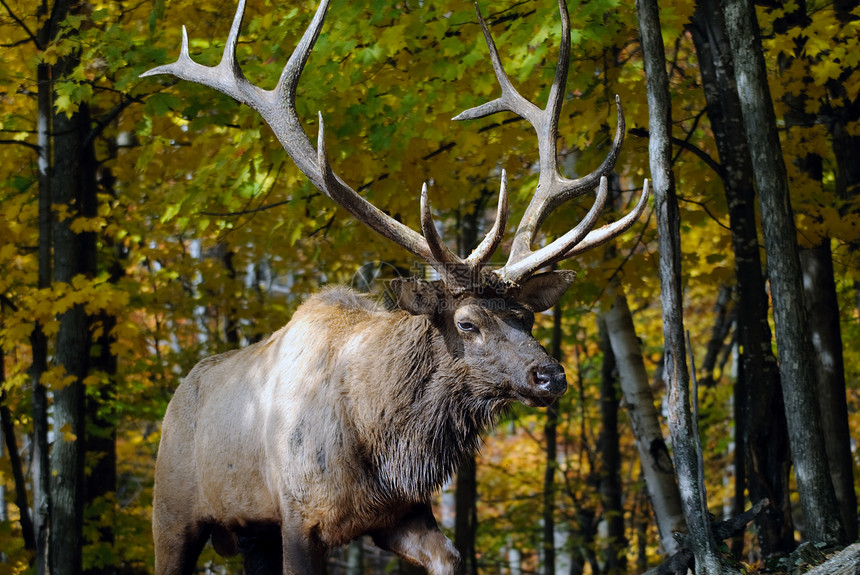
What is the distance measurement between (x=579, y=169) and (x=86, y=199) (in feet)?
13.5

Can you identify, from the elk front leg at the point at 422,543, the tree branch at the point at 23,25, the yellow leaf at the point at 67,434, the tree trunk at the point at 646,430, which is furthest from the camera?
the tree trunk at the point at 646,430

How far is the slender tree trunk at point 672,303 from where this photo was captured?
15.3 feet

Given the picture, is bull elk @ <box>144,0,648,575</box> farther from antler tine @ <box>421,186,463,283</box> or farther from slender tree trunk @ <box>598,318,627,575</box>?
slender tree trunk @ <box>598,318,627,575</box>

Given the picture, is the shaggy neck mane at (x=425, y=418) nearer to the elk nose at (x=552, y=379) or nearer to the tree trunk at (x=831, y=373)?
the elk nose at (x=552, y=379)

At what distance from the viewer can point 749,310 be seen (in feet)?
21.2

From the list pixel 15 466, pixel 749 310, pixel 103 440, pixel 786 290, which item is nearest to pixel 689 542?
pixel 786 290

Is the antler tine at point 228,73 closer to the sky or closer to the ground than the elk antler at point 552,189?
Answer: closer to the sky

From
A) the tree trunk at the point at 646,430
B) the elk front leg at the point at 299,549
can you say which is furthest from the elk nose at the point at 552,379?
the tree trunk at the point at 646,430

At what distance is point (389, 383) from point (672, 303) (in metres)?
1.56

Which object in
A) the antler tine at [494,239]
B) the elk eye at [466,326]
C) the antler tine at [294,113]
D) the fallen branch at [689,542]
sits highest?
the antler tine at [294,113]

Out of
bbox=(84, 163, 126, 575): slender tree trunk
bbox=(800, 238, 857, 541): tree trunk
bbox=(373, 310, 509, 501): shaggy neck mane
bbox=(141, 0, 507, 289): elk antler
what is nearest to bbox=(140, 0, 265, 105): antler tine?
bbox=(141, 0, 507, 289): elk antler

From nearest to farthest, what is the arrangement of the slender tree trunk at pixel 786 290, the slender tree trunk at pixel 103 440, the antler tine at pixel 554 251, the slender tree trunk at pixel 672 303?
the slender tree trunk at pixel 672 303 → the antler tine at pixel 554 251 → the slender tree trunk at pixel 786 290 → the slender tree trunk at pixel 103 440

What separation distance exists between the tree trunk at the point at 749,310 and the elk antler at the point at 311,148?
248 cm

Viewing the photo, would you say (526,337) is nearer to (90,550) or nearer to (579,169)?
(579,169)
